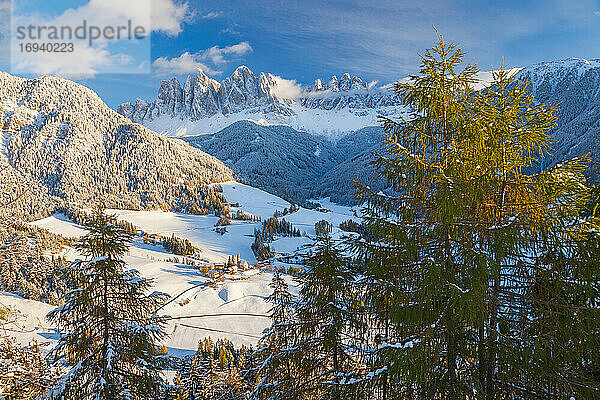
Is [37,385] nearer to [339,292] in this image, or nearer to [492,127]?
[339,292]

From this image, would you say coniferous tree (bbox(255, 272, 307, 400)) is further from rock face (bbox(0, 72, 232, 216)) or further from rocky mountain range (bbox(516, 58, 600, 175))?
rock face (bbox(0, 72, 232, 216))

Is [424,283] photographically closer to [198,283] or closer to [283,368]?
[283,368]

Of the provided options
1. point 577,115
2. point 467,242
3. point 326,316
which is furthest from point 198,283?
point 577,115

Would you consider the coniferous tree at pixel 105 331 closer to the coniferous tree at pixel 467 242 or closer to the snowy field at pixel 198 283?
the snowy field at pixel 198 283

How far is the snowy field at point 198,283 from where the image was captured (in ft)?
122

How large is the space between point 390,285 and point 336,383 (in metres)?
1.96

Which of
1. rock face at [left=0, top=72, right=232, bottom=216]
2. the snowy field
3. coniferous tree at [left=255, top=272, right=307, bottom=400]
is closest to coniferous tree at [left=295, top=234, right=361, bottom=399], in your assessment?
coniferous tree at [left=255, top=272, right=307, bottom=400]

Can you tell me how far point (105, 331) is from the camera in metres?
7.62

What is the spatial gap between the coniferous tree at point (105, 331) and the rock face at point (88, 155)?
134m

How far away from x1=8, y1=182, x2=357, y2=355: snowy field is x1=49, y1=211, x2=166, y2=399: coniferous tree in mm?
683

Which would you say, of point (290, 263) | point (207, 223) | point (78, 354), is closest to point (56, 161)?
point (207, 223)

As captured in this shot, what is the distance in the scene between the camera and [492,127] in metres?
5.10

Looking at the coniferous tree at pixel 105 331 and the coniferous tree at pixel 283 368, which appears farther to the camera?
the coniferous tree at pixel 105 331

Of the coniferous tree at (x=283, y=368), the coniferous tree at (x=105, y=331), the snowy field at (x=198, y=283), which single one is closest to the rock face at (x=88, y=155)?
the snowy field at (x=198, y=283)
